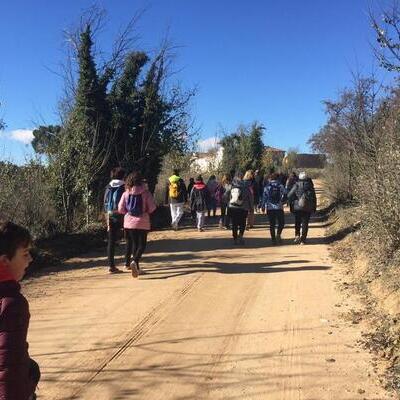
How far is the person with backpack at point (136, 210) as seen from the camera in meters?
9.52

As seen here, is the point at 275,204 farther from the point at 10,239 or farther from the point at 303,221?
the point at 10,239

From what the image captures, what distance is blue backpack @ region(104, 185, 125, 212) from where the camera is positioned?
9.88m

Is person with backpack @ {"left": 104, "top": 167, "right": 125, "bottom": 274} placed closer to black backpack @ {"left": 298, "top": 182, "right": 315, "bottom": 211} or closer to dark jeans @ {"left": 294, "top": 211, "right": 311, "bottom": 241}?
black backpack @ {"left": 298, "top": 182, "right": 315, "bottom": 211}

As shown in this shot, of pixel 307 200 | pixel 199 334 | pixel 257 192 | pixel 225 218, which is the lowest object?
pixel 199 334

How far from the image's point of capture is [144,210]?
9.56m

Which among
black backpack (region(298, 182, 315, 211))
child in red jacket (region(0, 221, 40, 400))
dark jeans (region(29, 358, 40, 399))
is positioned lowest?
dark jeans (region(29, 358, 40, 399))

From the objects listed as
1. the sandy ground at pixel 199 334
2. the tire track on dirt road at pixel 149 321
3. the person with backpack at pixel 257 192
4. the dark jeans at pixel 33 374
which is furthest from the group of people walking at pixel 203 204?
the dark jeans at pixel 33 374

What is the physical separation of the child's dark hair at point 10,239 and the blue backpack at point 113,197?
23.7 feet

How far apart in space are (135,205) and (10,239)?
6956 mm

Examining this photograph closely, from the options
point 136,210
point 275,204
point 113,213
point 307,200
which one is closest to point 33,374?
point 136,210

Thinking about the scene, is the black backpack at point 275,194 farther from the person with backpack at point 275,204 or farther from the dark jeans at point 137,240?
the dark jeans at point 137,240

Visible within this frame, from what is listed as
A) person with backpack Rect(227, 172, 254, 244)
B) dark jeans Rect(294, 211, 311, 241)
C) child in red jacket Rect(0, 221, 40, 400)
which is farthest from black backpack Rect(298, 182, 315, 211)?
child in red jacket Rect(0, 221, 40, 400)

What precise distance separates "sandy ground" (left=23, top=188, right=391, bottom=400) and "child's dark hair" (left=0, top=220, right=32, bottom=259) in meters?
2.31

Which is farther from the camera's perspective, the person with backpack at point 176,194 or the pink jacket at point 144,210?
the person with backpack at point 176,194
